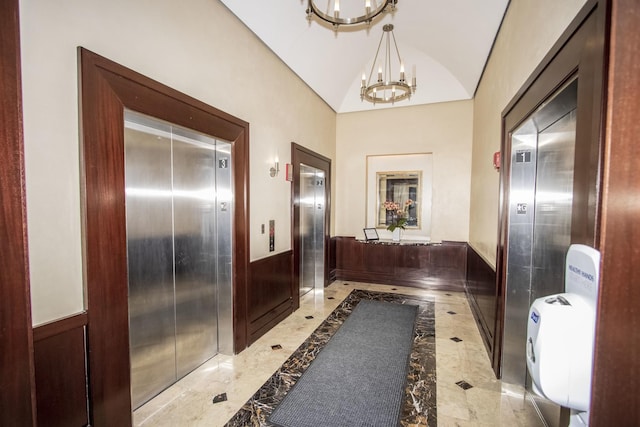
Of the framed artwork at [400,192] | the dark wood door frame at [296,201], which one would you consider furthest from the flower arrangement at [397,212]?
the dark wood door frame at [296,201]

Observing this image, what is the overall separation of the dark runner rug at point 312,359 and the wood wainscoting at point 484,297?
0.63 meters

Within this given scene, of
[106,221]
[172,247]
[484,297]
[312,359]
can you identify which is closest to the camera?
[106,221]

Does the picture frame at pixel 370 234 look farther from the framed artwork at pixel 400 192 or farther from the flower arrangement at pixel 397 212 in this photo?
the flower arrangement at pixel 397 212

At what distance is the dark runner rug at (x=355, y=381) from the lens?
233 cm

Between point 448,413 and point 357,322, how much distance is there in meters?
1.87

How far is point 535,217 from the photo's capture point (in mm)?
2629

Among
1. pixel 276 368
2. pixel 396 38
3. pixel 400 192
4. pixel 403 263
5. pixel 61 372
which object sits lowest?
pixel 276 368

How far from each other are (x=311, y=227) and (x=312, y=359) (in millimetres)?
2829

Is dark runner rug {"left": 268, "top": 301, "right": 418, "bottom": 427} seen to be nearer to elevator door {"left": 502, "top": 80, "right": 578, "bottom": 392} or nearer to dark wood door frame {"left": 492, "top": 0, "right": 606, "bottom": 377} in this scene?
elevator door {"left": 502, "top": 80, "right": 578, "bottom": 392}

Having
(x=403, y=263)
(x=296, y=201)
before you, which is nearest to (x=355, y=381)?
(x=296, y=201)

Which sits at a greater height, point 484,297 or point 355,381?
point 484,297

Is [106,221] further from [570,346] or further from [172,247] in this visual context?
[570,346]

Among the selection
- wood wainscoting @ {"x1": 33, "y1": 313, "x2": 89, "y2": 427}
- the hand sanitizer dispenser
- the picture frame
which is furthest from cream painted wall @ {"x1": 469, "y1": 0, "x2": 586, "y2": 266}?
wood wainscoting @ {"x1": 33, "y1": 313, "x2": 89, "y2": 427}

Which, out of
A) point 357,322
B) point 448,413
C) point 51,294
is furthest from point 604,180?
point 357,322
